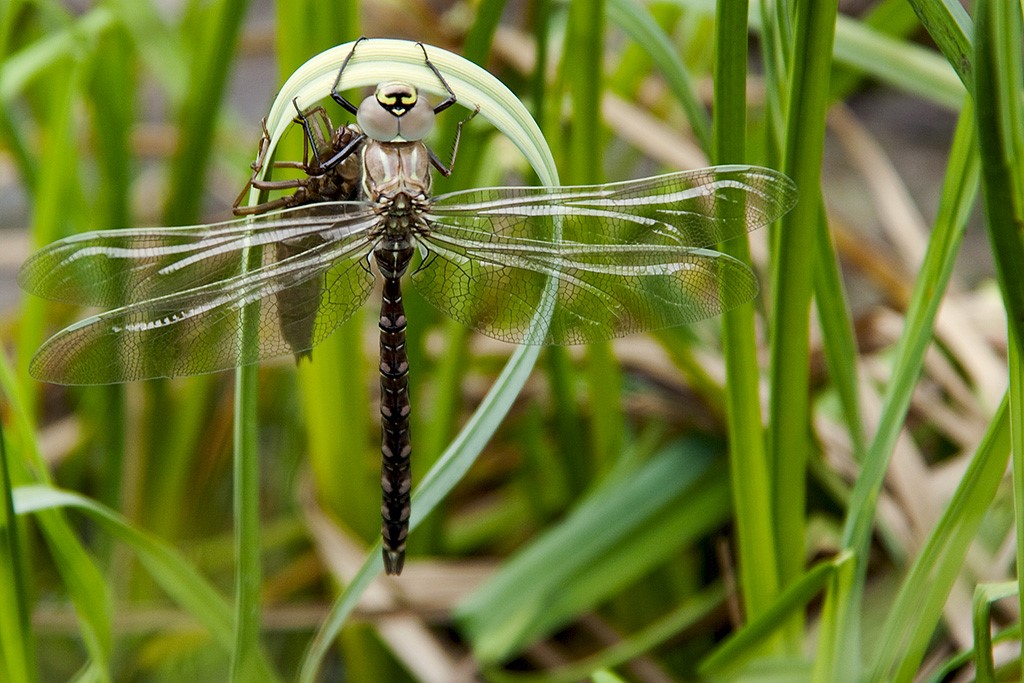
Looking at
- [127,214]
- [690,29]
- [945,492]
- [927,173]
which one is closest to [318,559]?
[127,214]

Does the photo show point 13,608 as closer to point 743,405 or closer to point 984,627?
point 743,405

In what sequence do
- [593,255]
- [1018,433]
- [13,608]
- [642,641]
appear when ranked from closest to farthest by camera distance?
[1018,433] → [13,608] → [593,255] → [642,641]

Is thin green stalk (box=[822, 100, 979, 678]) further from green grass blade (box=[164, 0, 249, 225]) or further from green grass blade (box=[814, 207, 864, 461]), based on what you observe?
green grass blade (box=[164, 0, 249, 225])

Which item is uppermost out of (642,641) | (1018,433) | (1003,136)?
(1003,136)

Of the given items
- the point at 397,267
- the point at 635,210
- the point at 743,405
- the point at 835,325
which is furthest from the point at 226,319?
the point at 835,325

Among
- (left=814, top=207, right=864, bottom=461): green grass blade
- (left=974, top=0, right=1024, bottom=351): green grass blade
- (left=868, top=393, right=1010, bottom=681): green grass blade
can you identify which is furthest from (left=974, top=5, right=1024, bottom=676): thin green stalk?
(left=814, top=207, right=864, bottom=461): green grass blade

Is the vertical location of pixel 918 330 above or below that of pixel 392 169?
below

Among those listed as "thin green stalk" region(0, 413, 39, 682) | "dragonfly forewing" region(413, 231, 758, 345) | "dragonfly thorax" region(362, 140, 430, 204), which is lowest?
"thin green stalk" region(0, 413, 39, 682)
